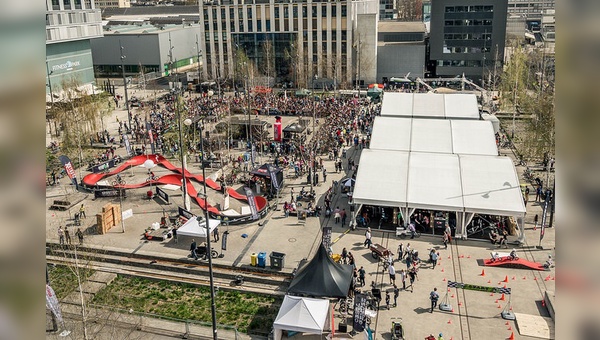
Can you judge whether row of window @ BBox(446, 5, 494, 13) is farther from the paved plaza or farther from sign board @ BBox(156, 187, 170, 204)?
sign board @ BBox(156, 187, 170, 204)

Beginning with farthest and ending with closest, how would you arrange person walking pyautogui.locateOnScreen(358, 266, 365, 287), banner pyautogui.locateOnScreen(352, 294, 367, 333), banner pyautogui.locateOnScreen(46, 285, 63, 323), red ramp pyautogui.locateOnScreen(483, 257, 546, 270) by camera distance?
red ramp pyautogui.locateOnScreen(483, 257, 546, 270)
person walking pyautogui.locateOnScreen(358, 266, 365, 287)
banner pyautogui.locateOnScreen(352, 294, 367, 333)
banner pyautogui.locateOnScreen(46, 285, 63, 323)

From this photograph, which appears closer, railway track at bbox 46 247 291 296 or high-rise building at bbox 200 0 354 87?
railway track at bbox 46 247 291 296

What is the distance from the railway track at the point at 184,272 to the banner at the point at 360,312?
5002 millimetres

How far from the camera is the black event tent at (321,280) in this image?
22906mm

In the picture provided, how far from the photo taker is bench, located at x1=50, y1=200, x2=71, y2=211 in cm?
3575

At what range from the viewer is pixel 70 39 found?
67.1 meters

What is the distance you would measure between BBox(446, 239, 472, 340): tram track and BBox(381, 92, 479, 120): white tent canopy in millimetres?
19890

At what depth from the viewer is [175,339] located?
72.3 ft

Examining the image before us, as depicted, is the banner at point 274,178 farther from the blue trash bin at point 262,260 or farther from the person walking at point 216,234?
the blue trash bin at point 262,260

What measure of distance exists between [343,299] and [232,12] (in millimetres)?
68193

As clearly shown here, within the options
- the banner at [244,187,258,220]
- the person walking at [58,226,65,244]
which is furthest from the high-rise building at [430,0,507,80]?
the person walking at [58,226,65,244]

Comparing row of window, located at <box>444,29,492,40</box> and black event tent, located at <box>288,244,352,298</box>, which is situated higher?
row of window, located at <box>444,29,492,40</box>

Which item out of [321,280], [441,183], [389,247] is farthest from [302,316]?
[441,183]
